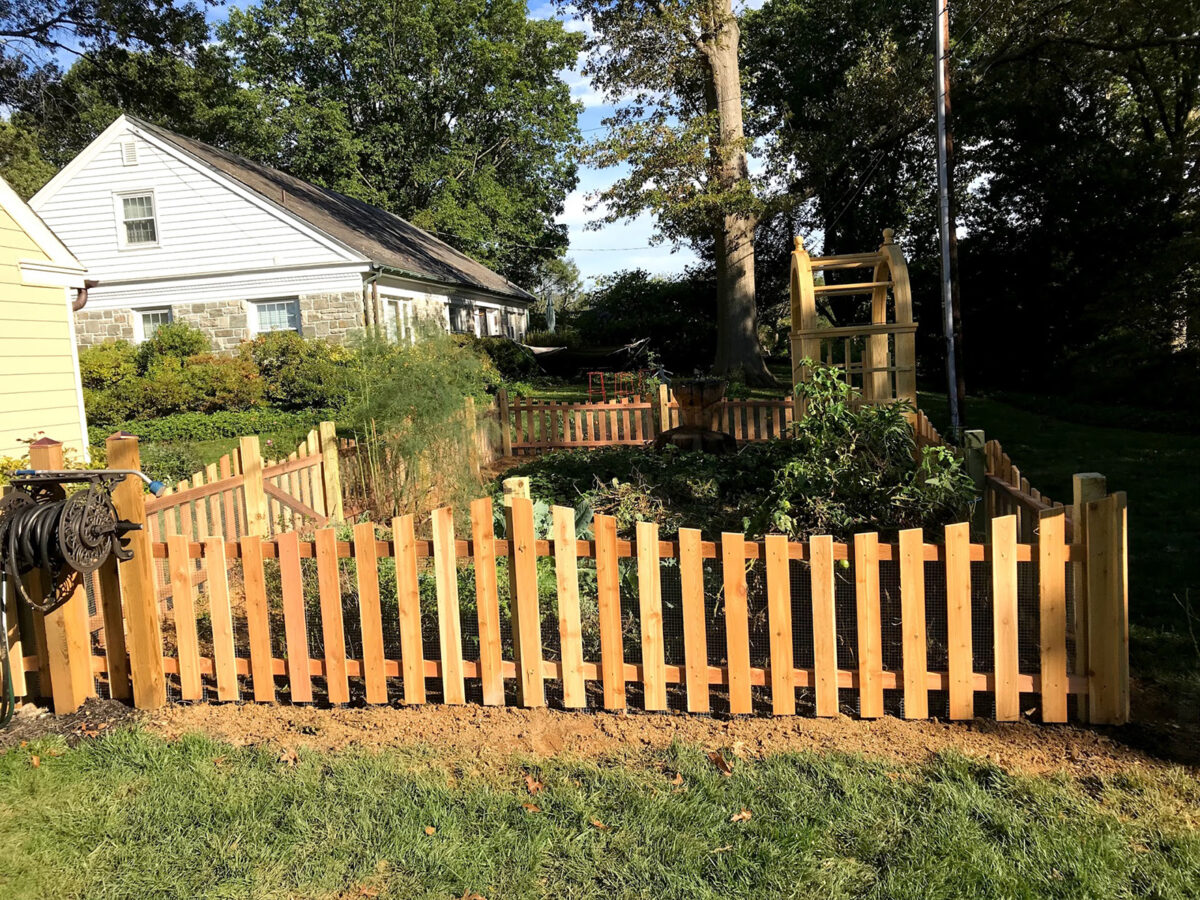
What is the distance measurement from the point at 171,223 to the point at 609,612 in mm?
18416

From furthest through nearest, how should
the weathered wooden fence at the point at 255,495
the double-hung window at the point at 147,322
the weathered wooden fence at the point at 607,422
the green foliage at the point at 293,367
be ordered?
the double-hung window at the point at 147,322 → the green foliage at the point at 293,367 → the weathered wooden fence at the point at 607,422 → the weathered wooden fence at the point at 255,495

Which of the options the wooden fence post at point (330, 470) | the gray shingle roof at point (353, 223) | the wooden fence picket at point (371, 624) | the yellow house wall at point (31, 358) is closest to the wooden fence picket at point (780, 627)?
the wooden fence picket at point (371, 624)

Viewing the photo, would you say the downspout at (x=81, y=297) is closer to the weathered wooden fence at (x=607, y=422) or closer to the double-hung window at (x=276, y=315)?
the weathered wooden fence at (x=607, y=422)

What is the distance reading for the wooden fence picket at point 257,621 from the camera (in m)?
3.86

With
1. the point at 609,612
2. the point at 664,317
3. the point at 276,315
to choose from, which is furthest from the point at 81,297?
the point at 664,317

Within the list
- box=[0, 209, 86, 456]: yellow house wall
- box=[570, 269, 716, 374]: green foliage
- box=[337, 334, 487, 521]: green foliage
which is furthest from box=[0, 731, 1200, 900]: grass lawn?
box=[570, 269, 716, 374]: green foliage

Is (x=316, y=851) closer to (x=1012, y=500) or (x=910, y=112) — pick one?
(x=1012, y=500)

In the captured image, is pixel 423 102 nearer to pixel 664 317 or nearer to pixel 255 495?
pixel 664 317

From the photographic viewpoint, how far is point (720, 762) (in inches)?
126

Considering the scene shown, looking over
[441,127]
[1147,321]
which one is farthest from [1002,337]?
[441,127]

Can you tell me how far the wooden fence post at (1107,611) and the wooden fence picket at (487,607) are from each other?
2477 millimetres

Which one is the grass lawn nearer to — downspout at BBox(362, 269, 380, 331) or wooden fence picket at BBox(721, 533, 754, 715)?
wooden fence picket at BBox(721, 533, 754, 715)

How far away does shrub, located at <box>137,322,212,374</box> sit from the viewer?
1703 centimetres

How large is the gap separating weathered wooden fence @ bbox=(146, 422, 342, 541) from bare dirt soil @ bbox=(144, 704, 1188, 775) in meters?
1.74
